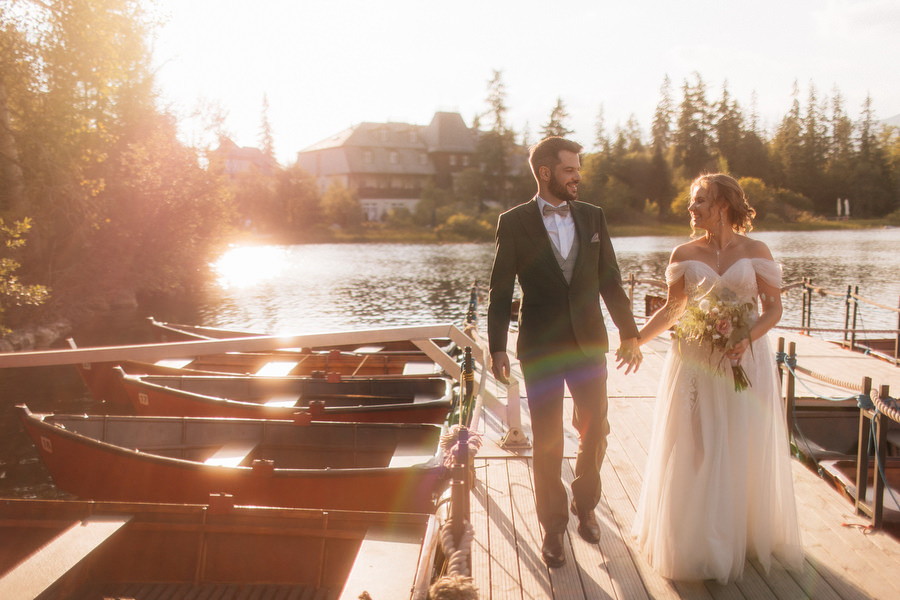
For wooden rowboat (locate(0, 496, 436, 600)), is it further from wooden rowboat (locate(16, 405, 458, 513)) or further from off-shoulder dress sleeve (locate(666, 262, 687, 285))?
off-shoulder dress sleeve (locate(666, 262, 687, 285))

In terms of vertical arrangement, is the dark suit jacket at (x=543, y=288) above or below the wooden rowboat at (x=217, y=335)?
above

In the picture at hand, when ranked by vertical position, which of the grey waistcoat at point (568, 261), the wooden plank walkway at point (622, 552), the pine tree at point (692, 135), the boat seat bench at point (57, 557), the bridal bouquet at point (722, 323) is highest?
the pine tree at point (692, 135)

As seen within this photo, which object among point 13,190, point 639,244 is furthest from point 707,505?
point 639,244

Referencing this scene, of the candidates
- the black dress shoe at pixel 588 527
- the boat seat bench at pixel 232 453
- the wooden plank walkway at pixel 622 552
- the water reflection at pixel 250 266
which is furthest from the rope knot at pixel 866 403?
the water reflection at pixel 250 266

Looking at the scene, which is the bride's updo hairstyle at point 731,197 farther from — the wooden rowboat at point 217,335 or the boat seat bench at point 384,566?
the wooden rowboat at point 217,335

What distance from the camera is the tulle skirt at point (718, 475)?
3.30 metres

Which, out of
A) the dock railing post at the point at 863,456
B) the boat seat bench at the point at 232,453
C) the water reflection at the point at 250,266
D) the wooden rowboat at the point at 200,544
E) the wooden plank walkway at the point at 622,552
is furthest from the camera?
the water reflection at the point at 250,266

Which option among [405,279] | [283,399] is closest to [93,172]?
[405,279]

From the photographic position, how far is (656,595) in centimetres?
326

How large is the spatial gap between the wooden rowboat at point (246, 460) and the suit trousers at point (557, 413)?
10.3 feet

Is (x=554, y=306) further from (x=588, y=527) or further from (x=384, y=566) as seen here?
(x=384, y=566)

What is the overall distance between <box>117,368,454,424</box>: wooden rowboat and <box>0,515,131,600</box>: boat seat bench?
406cm

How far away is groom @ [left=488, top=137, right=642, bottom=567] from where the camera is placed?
352cm

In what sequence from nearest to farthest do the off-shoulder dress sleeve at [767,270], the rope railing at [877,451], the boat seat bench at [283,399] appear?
the off-shoulder dress sleeve at [767,270]
the rope railing at [877,451]
the boat seat bench at [283,399]
